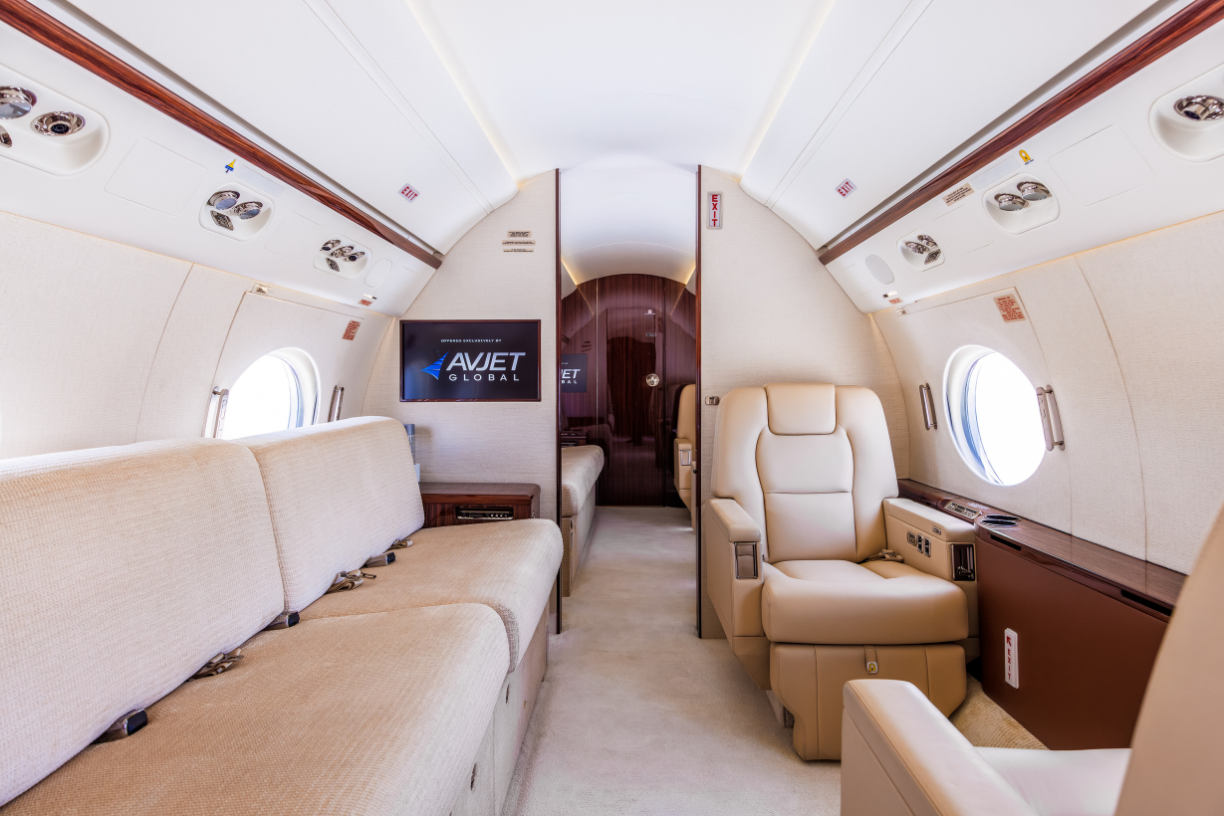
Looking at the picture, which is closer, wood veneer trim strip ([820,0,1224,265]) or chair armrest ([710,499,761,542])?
wood veneer trim strip ([820,0,1224,265])

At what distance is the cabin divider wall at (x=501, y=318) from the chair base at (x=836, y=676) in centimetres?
171

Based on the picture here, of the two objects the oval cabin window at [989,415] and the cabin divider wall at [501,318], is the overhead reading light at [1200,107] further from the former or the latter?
the cabin divider wall at [501,318]

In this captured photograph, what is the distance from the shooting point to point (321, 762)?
1.02 metres

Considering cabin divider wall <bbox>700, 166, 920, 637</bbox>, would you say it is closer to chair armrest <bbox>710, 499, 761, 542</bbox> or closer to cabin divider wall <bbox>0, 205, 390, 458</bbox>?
chair armrest <bbox>710, 499, 761, 542</bbox>

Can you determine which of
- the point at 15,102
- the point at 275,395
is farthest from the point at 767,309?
the point at 15,102

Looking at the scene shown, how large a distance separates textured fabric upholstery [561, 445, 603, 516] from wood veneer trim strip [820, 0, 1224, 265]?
275 centimetres

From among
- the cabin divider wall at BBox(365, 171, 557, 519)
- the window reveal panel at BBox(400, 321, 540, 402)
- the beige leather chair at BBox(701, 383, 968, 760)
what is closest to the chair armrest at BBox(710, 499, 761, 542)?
the beige leather chair at BBox(701, 383, 968, 760)

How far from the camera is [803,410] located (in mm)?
2959

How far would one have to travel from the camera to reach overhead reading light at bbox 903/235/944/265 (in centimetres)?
245

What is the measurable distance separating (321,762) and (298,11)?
190 cm

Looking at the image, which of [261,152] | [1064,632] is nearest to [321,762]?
[261,152]

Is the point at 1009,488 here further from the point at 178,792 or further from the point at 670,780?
the point at 178,792

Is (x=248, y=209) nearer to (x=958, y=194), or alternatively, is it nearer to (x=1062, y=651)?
(x=958, y=194)

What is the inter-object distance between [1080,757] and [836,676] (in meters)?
Answer: 1.12
